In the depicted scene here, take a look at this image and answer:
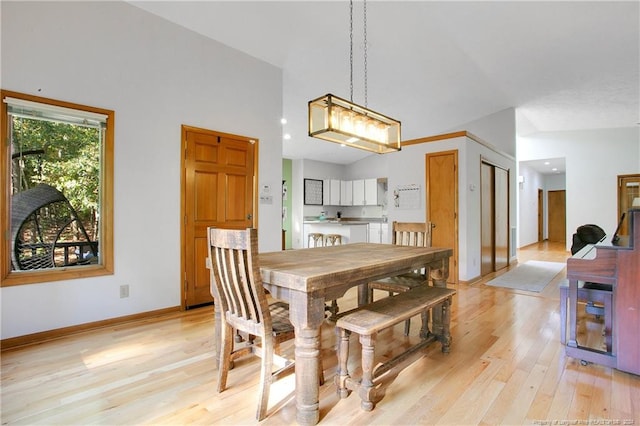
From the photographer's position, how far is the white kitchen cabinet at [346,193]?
900 cm

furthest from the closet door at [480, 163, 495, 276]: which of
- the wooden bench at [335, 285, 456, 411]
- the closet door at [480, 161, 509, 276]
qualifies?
the wooden bench at [335, 285, 456, 411]

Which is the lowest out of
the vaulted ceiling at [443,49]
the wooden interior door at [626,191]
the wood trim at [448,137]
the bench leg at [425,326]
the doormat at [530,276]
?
the doormat at [530,276]

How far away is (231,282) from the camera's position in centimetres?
169

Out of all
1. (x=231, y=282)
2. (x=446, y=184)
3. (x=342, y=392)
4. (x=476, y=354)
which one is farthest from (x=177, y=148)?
(x=446, y=184)

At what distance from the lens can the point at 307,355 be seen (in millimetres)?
1562

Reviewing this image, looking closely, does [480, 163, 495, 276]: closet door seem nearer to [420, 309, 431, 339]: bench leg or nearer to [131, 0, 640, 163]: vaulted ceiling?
[131, 0, 640, 163]: vaulted ceiling

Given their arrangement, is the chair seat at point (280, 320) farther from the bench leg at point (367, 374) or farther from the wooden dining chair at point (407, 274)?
the wooden dining chair at point (407, 274)

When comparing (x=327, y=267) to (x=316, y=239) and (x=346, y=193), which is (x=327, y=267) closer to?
(x=316, y=239)

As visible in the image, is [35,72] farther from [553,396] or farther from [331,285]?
[553,396]

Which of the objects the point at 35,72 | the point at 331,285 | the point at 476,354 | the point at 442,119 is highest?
the point at 442,119

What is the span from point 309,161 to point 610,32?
6.04m

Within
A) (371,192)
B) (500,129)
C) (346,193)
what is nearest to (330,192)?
(346,193)

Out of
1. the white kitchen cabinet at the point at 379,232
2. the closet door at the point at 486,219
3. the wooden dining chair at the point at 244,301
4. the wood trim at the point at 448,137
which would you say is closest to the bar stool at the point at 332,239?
the white kitchen cabinet at the point at 379,232

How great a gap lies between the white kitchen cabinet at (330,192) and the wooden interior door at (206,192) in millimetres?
4861
